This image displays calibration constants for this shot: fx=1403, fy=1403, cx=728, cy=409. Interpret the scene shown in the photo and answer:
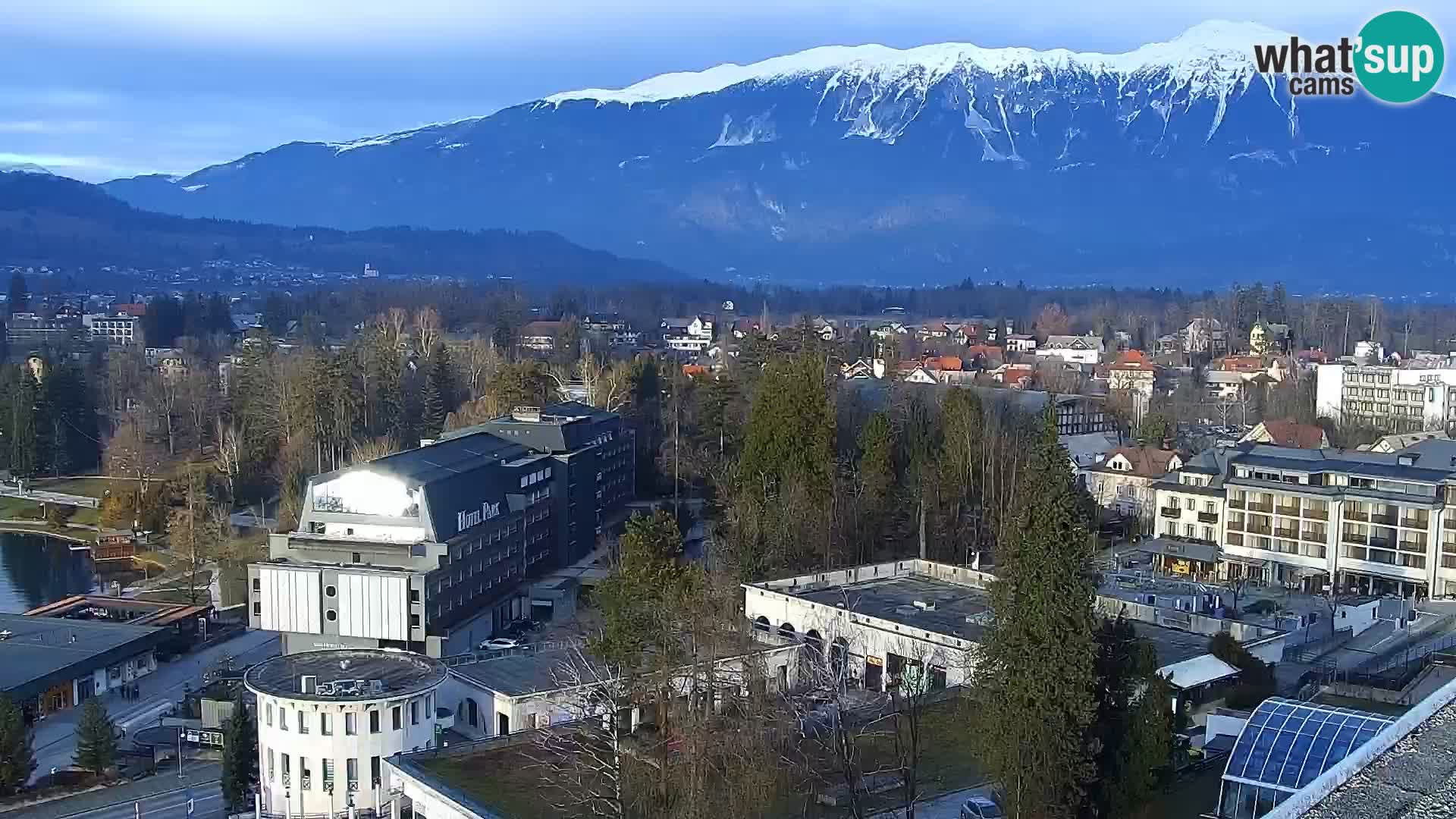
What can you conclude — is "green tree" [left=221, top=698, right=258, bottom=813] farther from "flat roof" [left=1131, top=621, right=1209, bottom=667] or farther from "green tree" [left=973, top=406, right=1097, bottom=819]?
"flat roof" [left=1131, top=621, right=1209, bottom=667]

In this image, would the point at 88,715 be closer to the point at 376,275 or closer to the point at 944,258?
the point at 376,275

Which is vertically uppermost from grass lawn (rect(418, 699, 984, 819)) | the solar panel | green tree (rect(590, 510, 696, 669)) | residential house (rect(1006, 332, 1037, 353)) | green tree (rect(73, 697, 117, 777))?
residential house (rect(1006, 332, 1037, 353))

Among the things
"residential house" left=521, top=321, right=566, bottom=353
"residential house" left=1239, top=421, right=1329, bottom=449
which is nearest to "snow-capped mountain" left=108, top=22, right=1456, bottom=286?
"residential house" left=521, top=321, right=566, bottom=353

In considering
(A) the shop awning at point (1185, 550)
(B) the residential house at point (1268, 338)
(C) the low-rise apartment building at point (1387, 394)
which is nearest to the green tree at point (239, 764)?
(A) the shop awning at point (1185, 550)

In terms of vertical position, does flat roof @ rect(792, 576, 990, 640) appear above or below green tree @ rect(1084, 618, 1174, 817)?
below

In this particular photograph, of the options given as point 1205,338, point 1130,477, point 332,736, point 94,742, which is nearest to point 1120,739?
point 332,736

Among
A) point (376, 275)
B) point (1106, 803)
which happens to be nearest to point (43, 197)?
point (376, 275)
